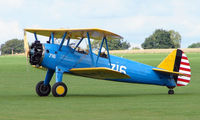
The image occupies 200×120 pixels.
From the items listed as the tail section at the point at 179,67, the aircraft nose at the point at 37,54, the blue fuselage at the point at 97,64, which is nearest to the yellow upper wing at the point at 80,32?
the blue fuselage at the point at 97,64

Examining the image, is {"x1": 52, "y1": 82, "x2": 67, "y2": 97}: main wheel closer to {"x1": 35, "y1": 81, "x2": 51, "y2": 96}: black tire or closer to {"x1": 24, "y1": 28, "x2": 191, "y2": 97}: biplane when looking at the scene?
{"x1": 24, "y1": 28, "x2": 191, "y2": 97}: biplane

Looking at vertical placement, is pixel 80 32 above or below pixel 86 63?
above

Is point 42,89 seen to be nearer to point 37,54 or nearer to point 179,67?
point 37,54

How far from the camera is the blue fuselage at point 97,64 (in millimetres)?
14797

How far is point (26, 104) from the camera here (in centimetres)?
1214

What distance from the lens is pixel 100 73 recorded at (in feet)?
48.7

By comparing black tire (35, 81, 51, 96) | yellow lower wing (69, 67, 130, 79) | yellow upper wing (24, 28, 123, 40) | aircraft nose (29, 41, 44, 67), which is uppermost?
yellow upper wing (24, 28, 123, 40)

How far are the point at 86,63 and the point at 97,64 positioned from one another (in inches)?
14.3

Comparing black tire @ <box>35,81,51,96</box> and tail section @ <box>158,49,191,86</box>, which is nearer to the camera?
black tire @ <box>35,81,51,96</box>

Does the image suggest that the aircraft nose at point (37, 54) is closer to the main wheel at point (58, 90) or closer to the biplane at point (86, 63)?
the biplane at point (86, 63)

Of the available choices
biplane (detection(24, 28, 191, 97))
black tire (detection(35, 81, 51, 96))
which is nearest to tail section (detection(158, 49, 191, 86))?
biplane (detection(24, 28, 191, 97))

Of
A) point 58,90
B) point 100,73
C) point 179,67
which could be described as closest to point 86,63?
point 100,73

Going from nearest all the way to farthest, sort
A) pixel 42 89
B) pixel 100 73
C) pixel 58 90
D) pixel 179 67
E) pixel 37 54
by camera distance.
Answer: pixel 58 90, pixel 37 54, pixel 100 73, pixel 42 89, pixel 179 67

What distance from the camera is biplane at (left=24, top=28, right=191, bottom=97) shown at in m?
14.6
